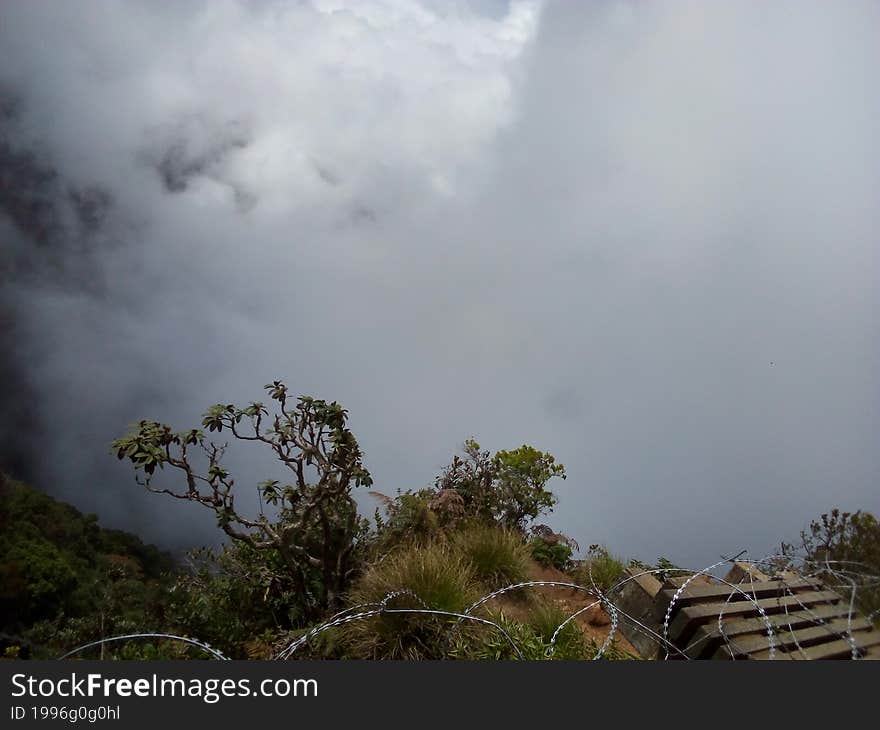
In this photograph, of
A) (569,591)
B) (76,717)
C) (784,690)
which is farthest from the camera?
(569,591)

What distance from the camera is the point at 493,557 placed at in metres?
6.40

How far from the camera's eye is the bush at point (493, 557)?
20.7 feet

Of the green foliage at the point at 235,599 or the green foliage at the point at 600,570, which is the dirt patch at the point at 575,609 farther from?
the green foliage at the point at 235,599

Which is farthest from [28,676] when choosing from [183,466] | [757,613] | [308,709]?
[757,613]

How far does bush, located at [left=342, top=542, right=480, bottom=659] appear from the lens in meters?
4.71

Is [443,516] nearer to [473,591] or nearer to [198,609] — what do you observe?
[473,591]

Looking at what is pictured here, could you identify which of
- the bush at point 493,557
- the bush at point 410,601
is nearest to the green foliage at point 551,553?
the bush at point 493,557

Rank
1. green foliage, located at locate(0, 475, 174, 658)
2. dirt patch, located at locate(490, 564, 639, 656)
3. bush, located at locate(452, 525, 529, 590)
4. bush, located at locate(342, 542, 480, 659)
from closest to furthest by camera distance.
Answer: bush, located at locate(342, 542, 480, 659) → dirt patch, located at locate(490, 564, 639, 656) → bush, located at locate(452, 525, 529, 590) → green foliage, located at locate(0, 475, 174, 658)

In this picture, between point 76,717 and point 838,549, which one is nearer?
point 76,717

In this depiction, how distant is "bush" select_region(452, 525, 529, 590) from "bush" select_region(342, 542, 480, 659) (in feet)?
1.45

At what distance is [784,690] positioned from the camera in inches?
132

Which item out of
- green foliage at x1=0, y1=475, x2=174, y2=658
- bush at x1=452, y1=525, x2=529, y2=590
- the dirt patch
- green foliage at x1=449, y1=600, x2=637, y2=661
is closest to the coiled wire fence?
green foliage at x1=449, y1=600, x2=637, y2=661

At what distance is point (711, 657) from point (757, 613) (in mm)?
755

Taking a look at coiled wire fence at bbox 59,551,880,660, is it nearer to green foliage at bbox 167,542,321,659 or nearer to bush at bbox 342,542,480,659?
bush at bbox 342,542,480,659
